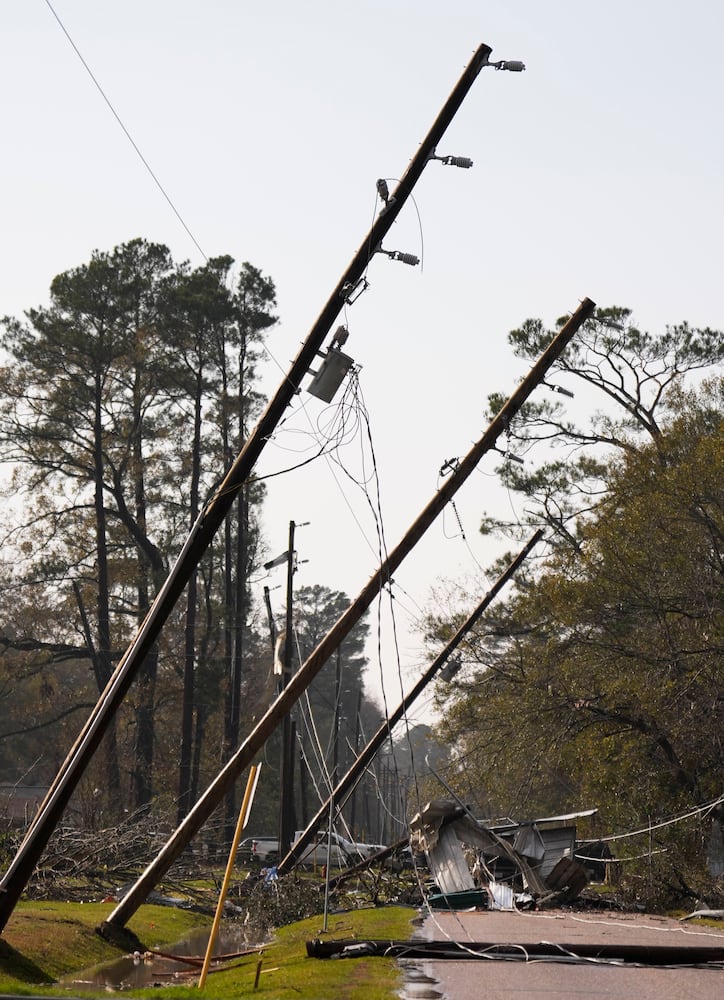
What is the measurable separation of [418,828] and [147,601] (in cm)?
2188

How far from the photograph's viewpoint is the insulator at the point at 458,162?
16.3 meters

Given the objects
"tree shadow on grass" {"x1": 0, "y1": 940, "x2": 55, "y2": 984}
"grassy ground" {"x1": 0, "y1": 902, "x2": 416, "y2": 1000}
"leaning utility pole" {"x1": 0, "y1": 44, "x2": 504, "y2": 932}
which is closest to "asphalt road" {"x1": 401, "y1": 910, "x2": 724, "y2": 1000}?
"grassy ground" {"x1": 0, "y1": 902, "x2": 416, "y2": 1000}

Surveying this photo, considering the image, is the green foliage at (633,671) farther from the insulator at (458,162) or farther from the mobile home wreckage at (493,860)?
the insulator at (458,162)

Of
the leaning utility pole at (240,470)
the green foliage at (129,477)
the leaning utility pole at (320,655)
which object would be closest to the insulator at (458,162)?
the leaning utility pole at (240,470)

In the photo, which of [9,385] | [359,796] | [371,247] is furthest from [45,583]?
[359,796]

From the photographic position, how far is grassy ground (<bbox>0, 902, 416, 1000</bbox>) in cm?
1271

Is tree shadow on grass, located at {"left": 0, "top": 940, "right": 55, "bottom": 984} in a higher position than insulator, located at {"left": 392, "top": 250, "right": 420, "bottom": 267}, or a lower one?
lower

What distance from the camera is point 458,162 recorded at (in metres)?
16.4

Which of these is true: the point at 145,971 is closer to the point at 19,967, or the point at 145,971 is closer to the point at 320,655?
the point at 19,967

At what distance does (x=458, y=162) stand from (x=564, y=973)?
32.4 ft

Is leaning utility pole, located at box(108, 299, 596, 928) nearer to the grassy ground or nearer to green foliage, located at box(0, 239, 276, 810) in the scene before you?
the grassy ground

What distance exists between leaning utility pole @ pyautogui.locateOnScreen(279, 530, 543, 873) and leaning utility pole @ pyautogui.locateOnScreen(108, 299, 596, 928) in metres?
5.03

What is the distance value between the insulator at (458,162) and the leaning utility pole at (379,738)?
11.1 m

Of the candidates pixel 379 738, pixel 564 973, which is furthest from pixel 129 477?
pixel 564 973
